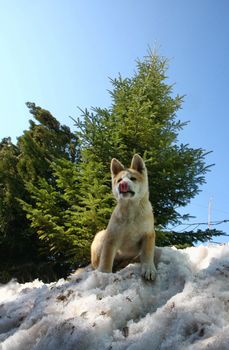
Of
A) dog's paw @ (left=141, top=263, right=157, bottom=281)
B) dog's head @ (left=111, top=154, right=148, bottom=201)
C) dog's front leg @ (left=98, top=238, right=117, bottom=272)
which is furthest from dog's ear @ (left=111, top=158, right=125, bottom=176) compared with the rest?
dog's paw @ (left=141, top=263, right=157, bottom=281)

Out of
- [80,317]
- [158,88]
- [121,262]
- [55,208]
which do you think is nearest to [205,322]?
[80,317]

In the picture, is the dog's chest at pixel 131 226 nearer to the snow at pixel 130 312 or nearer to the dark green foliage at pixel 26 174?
the snow at pixel 130 312

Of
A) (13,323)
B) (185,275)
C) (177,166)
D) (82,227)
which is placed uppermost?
(177,166)

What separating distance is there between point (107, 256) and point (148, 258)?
467 millimetres

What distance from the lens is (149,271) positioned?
135 inches

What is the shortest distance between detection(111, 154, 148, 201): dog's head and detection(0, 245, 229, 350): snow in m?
0.76

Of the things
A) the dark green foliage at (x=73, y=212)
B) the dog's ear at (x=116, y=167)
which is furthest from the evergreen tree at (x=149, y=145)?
the dog's ear at (x=116, y=167)

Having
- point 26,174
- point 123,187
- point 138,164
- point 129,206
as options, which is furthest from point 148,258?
point 26,174

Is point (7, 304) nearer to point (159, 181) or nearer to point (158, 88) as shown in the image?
point (159, 181)

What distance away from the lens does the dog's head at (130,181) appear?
419 centimetres

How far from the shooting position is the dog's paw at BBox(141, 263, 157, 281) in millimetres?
3378

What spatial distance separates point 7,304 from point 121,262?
4.05ft

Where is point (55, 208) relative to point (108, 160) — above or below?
below

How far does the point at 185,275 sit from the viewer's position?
3.27 metres
